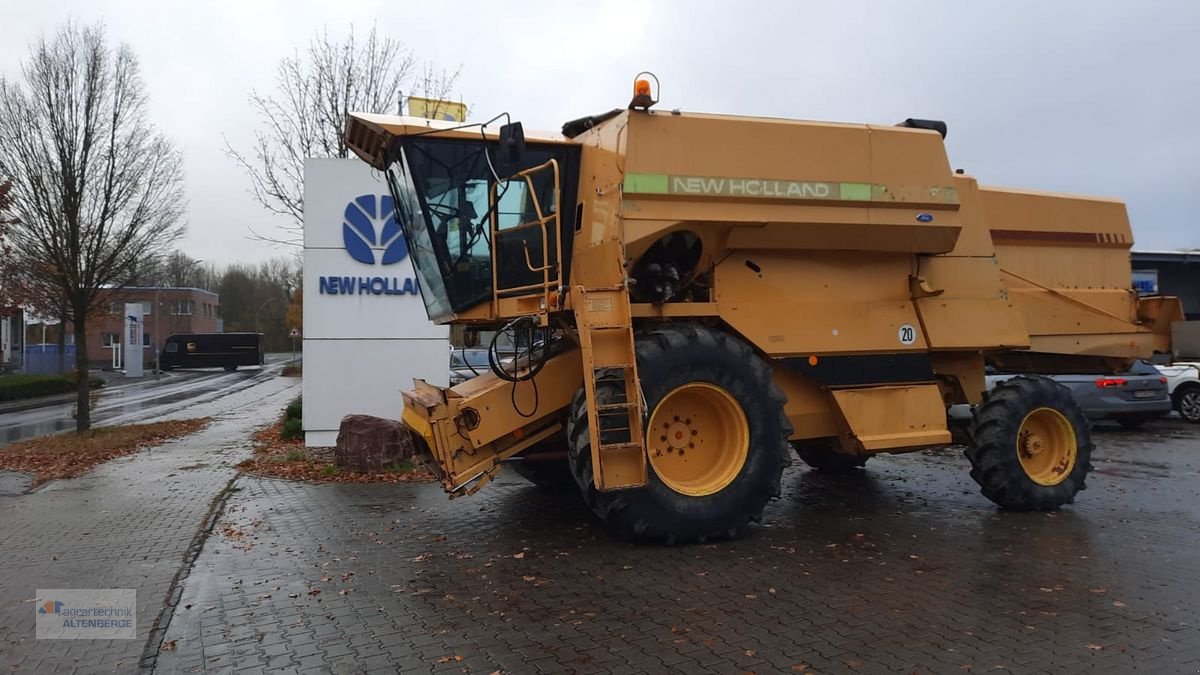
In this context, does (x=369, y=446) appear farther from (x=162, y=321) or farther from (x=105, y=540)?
(x=162, y=321)

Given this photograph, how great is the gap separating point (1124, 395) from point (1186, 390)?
3.24 meters

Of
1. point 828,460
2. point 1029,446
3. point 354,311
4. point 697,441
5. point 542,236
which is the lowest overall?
point 828,460

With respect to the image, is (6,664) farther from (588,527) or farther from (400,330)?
(400,330)

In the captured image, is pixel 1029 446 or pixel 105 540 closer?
pixel 105 540

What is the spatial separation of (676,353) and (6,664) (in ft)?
15.3

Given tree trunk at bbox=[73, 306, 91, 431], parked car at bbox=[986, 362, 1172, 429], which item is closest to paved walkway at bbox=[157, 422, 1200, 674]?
parked car at bbox=[986, 362, 1172, 429]

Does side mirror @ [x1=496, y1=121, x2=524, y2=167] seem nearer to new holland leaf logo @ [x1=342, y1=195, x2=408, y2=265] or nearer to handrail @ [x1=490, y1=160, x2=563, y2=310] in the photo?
handrail @ [x1=490, y1=160, x2=563, y2=310]

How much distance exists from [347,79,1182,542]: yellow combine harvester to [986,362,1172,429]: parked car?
25.6 ft

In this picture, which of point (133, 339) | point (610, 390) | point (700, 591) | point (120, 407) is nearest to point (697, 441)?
point (610, 390)

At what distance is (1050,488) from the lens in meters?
8.06

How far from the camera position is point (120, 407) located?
23.0 m

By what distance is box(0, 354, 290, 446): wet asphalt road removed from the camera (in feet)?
58.9

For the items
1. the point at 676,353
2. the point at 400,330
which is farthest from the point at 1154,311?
the point at 400,330

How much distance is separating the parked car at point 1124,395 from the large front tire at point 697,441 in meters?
10.8
